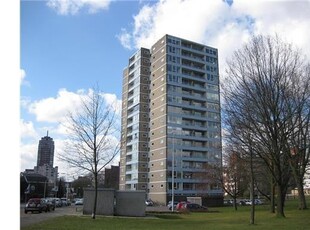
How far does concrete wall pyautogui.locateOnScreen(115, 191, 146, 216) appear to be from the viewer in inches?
1110

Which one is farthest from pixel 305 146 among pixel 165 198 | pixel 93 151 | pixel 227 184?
pixel 165 198

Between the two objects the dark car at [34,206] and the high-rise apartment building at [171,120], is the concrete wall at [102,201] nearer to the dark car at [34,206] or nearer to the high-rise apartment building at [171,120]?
the dark car at [34,206]

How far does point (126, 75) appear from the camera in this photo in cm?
10512

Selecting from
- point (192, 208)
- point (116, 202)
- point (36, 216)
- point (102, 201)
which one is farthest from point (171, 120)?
point (36, 216)

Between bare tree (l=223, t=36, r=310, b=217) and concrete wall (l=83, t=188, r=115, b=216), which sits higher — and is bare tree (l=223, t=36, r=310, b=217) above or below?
above

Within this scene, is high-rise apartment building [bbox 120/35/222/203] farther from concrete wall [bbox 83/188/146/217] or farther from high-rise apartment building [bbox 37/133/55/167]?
concrete wall [bbox 83/188/146/217]

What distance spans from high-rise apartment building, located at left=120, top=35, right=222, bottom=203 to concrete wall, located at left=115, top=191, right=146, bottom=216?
4831cm

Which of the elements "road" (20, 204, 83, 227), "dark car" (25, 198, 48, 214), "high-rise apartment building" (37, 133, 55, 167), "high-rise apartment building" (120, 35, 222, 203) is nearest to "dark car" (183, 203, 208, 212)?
"road" (20, 204, 83, 227)

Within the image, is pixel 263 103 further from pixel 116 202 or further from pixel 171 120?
pixel 171 120

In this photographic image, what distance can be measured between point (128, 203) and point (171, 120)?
55889 millimetres

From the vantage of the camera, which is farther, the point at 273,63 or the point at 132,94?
the point at 132,94

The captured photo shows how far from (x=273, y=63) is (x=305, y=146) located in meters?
7.39

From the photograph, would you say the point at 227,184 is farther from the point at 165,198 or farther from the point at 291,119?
the point at 291,119

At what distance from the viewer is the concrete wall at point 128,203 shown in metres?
28.2
